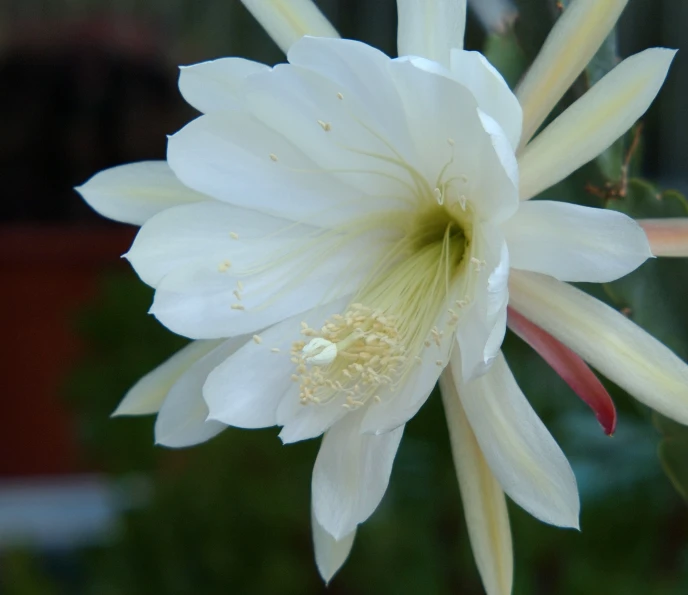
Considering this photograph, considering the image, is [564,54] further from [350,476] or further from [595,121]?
[350,476]

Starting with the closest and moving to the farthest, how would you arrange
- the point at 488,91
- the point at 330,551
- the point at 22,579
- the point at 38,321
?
1. the point at 488,91
2. the point at 330,551
3. the point at 22,579
4. the point at 38,321

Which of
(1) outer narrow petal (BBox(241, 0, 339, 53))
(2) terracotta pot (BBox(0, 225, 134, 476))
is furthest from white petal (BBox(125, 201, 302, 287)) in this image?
(2) terracotta pot (BBox(0, 225, 134, 476))

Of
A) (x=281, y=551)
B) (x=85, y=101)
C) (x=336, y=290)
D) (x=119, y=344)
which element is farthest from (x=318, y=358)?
(x=85, y=101)

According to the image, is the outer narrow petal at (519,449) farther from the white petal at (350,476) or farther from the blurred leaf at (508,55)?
the blurred leaf at (508,55)

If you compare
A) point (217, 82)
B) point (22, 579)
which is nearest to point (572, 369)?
point (217, 82)

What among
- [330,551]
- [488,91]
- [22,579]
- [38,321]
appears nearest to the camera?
[488,91]

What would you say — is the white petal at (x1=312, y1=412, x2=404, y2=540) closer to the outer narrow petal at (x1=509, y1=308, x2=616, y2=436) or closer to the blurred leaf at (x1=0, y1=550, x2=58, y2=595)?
the outer narrow petal at (x1=509, y1=308, x2=616, y2=436)
